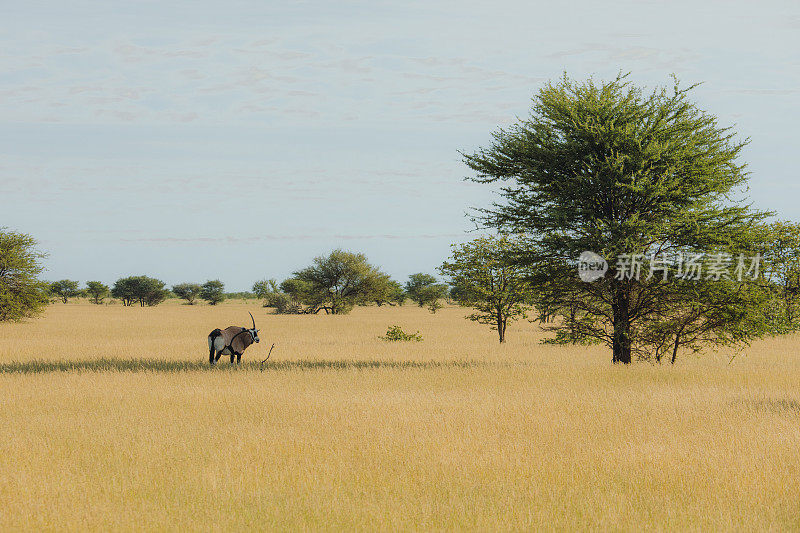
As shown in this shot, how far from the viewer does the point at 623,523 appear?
6.77m

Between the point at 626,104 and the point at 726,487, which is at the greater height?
the point at 626,104

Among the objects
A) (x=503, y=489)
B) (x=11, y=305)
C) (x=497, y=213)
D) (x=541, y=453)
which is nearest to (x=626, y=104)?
(x=497, y=213)

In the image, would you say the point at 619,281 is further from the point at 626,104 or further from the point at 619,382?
the point at 626,104

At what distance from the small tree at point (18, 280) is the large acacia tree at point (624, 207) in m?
37.3

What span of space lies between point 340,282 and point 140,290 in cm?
5603

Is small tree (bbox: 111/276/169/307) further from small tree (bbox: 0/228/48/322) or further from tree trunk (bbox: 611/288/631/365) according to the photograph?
tree trunk (bbox: 611/288/631/365)

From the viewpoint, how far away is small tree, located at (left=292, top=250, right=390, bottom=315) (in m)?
79.1

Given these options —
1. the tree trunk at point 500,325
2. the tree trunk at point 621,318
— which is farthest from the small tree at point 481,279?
the tree trunk at point 621,318

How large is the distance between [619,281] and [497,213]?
435 centimetres

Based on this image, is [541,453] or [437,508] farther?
[541,453]

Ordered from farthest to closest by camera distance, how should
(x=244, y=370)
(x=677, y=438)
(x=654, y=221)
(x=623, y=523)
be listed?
(x=244, y=370), (x=654, y=221), (x=677, y=438), (x=623, y=523)

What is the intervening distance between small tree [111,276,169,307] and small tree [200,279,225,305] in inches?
365

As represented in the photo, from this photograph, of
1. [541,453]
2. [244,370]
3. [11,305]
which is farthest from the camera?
[11,305]

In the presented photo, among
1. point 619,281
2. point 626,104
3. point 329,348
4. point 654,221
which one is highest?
point 626,104
